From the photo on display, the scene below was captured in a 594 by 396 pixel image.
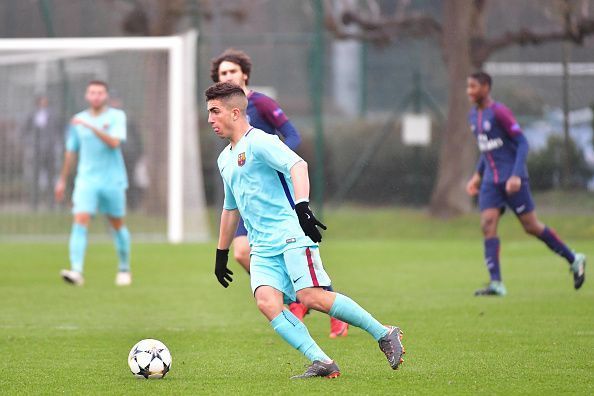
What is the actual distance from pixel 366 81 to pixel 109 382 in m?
19.8

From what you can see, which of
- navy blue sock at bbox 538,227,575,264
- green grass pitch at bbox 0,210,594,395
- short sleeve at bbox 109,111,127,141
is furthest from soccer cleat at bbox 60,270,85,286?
navy blue sock at bbox 538,227,575,264

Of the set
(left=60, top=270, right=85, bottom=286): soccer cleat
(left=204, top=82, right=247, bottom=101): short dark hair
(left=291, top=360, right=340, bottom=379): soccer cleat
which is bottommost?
(left=60, top=270, right=85, bottom=286): soccer cleat

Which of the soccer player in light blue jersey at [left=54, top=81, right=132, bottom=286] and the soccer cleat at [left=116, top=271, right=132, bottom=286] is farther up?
the soccer player in light blue jersey at [left=54, top=81, right=132, bottom=286]

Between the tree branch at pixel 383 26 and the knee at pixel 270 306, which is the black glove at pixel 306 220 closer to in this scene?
the knee at pixel 270 306

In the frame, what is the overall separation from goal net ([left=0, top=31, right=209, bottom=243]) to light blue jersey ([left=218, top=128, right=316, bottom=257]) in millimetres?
11018

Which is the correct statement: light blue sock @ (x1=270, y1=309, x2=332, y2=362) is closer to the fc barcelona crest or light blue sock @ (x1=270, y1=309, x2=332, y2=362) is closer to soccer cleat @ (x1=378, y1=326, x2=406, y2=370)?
soccer cleat @ (x1=378, y1=326, x2=406, y2=370)

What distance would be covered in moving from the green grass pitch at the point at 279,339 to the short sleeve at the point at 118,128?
5.17 ft

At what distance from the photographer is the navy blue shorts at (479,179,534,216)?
12425mm

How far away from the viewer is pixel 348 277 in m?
14.6

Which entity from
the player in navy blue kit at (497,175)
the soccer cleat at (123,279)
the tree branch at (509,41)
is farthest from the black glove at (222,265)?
the tree branch at (509,41)

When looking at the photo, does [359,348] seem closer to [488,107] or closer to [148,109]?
[488,107]

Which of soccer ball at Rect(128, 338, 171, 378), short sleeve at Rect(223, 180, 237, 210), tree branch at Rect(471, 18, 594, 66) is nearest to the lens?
soccer ball at Rect(128, 338, 171, 378)

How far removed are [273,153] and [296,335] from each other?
3.35 feet

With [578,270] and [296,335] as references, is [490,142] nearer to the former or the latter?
[578,270]
